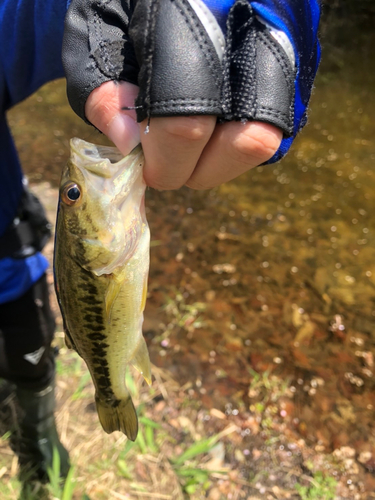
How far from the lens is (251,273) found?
4469mm

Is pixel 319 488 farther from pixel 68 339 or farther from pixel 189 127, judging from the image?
pixel 189 127

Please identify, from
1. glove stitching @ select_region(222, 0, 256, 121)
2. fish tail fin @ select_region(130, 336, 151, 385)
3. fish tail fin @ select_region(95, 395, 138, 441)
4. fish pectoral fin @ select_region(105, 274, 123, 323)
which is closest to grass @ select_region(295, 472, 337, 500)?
fish tail fin @ select_region(95, 395, 138, 441)

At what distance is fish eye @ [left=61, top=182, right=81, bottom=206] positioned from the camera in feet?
4.30

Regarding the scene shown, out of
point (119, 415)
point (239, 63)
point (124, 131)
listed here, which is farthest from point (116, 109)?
point (119, 415)

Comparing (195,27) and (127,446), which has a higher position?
(195,27)

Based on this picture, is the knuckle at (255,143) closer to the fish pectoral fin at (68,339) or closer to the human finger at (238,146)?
the human finger at (238,146)

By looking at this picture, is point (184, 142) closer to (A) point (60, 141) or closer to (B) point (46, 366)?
(B) point (46, 366)

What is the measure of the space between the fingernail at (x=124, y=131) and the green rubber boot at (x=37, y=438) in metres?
2.08

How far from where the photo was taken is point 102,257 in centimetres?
137

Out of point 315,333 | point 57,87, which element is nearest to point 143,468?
point 315,333

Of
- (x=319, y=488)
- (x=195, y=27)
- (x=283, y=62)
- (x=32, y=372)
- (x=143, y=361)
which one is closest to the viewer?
(x=195, y=27)

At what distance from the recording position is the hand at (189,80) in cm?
90

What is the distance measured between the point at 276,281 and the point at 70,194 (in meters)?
3.43

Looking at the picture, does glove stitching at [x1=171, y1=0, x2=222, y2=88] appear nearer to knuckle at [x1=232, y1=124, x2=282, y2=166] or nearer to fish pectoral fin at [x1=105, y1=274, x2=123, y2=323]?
knuckle at [x1=232, y1=124, x2=282, y2=166]
